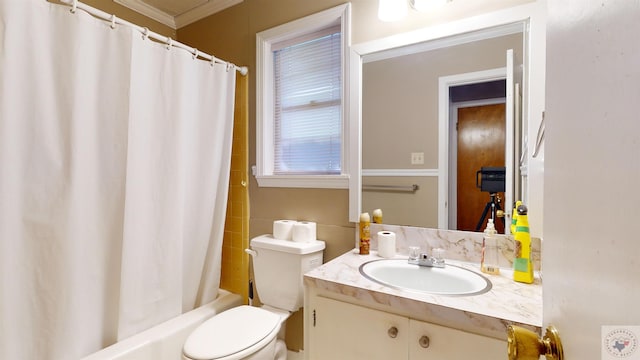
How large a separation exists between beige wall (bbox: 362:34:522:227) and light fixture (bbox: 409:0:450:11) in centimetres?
19

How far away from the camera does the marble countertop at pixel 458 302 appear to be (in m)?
0.85

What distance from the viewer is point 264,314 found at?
1.47 m

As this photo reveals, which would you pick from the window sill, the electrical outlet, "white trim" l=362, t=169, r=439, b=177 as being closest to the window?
the window sill

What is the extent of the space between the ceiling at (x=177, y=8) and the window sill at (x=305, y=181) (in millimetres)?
1205

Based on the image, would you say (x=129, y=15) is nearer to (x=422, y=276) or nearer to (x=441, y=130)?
(x=441, y=130)

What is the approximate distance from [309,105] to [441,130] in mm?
795

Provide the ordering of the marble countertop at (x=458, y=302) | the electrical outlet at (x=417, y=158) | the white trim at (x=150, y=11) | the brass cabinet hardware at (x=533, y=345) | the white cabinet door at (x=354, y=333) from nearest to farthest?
the brass cabinet hardware at (x=533, y=345) < the marble countertop at (x=458, y=302) < the white cabinet door at (x=354, y=333) < the electrical outlet at (x=417, y=158) < the white trim at (x=150, y=11)

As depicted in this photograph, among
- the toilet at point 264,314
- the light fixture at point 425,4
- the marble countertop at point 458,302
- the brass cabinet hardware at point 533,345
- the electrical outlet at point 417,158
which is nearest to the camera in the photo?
the brass cabinet hardware at point 533,345

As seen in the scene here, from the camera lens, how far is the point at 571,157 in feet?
1.31

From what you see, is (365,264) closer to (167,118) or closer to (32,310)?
(167,118)

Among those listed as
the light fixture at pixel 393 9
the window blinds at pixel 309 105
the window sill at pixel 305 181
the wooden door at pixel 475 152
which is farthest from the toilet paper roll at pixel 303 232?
the light fixture at pixel 393 9

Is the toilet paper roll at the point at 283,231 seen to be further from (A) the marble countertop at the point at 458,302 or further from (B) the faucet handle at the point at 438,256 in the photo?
(B) the faucet handle at the point at 438,256

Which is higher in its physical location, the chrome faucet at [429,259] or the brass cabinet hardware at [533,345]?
the brass cabinet hardware at [533,345]

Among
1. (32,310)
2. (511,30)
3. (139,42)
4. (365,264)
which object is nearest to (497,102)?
(511,30)
